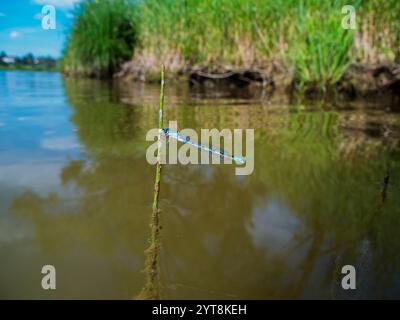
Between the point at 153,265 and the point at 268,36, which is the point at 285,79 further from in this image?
the point at 153,265

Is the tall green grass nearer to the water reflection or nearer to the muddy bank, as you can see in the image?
the muddy bank

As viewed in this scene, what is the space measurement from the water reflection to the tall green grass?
8.45m

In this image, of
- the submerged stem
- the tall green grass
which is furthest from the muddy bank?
the submerged stem

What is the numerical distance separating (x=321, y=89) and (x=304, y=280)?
3.95m

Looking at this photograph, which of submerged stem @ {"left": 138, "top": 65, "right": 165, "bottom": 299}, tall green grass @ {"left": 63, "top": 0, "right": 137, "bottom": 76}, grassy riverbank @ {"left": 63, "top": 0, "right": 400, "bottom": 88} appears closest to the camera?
submerged stem @ {"left": 138, "top": 65, "right": 165, "bottom": 299}

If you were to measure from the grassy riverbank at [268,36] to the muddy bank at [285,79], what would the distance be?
81 mm

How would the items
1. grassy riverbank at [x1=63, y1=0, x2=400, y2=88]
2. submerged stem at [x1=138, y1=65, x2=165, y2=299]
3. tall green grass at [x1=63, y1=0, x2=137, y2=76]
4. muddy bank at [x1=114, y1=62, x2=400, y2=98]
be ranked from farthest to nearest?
tall green grass at [x1=63, y1=0, x2=137, y2=76], muddy bank at [x1=114, y1=62, x2=400, y2=98], grassy riverbank at [x1=63, y1=0, x2=400, y2=88], submerged stem at [x1=138, y1=65, x2=165, y2=299]

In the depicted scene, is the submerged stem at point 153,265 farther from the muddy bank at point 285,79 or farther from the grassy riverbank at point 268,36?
the muddy bank at point 285,79

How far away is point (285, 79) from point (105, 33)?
6665 millimetres

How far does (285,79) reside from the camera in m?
4.91

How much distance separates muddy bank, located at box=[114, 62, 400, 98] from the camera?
4.29m

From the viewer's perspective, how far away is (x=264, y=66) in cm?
541

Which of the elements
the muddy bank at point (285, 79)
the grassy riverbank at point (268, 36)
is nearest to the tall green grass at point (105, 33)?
the grassy riverbank at point (268, 36)
